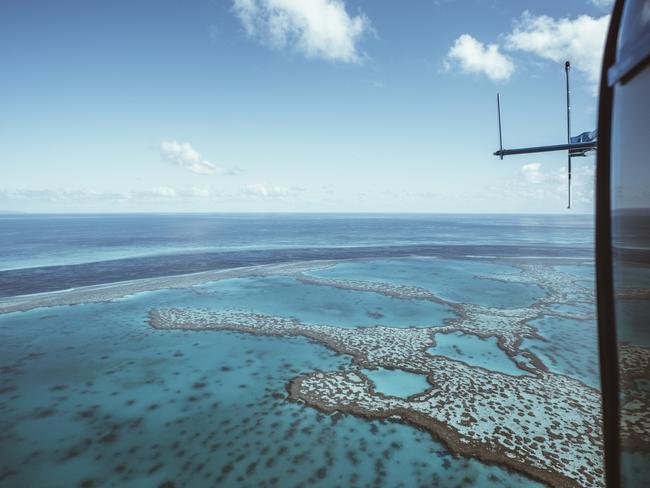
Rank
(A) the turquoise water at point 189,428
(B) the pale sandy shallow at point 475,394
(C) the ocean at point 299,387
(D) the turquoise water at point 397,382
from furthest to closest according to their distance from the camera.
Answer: (D) the turquoise water at point 397,382, (B) the pale sandy shallow at point 475,394, (C) the ocean at point 299,387, (A) the turquoise water at point 189,428

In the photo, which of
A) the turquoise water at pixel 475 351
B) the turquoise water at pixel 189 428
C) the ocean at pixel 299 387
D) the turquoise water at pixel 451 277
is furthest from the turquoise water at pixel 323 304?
the turquoise water at pixel 189 428

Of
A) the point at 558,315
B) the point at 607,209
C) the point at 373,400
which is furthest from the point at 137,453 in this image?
the point at 558,315

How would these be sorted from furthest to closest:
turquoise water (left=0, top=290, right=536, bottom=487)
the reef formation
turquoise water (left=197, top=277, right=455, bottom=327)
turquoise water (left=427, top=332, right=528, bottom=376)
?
turquoise water (left=197, top=277, right=455, bottom=327) < turquoise water (left=427, top=332, right=528, bottom=376) < the reef formation < turquoise water (left=0, top=290, right=536, bottom=487)

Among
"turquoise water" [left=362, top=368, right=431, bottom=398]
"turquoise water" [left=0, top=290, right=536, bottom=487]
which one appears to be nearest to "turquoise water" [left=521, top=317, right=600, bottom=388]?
"turquoise water" [left=362, top=368, right=431, bottom=398]

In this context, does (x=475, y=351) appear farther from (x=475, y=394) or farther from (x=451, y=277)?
(x=451, y=277)

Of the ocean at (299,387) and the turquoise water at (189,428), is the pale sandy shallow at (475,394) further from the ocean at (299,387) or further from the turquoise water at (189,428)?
the turquoise water at (189,428)

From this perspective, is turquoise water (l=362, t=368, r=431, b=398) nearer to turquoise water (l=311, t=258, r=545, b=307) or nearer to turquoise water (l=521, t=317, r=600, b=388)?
turquoise water (l=521, t=317, r=600, b=388)
